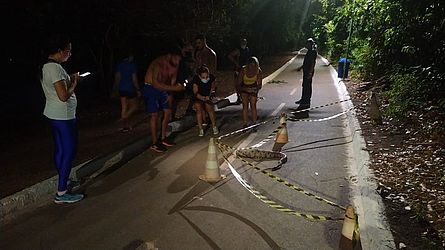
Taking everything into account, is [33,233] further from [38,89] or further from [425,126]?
[38,89]

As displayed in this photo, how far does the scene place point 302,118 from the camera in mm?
9867

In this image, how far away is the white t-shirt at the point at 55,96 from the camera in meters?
4.21

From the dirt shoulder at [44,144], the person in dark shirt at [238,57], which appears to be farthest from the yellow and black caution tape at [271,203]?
the person in dark shirt at [238,57]

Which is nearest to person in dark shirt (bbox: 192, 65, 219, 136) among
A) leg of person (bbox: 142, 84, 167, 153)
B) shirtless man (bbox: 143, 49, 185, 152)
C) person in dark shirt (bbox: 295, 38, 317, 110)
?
shirtless man (bbox: 143, 49, 185, 152)

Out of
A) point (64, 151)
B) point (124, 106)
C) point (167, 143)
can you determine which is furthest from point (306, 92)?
point (64, 151)

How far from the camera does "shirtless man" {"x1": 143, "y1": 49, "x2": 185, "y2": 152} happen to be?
6480 millimetres

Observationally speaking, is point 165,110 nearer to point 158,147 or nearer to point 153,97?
point 153,97

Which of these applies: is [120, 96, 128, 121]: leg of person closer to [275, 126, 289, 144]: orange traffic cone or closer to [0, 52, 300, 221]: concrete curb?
[0, 52, 300, 221]: concrete curb

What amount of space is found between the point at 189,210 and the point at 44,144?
168 inches

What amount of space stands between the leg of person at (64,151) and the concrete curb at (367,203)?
3.40 m

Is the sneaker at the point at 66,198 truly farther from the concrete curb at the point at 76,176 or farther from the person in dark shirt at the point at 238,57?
the person in dark shirt at the point at 238,57

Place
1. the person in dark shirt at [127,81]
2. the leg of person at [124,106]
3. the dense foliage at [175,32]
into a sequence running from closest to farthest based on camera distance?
the person in dark shirt at [127,81] < the leg of person at [124,106] < the dense foliage at [175,32]

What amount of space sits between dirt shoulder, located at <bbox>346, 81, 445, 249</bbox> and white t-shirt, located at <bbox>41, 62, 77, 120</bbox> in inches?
151

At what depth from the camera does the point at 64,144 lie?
4.51 m
